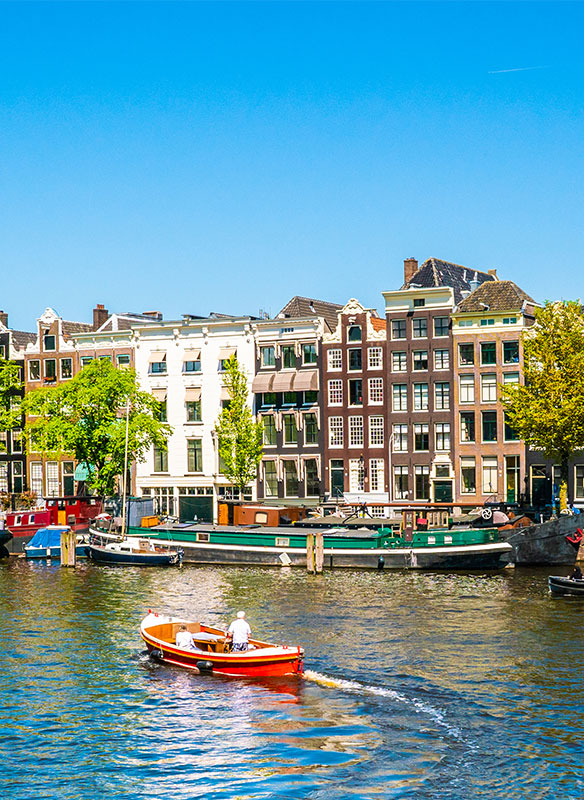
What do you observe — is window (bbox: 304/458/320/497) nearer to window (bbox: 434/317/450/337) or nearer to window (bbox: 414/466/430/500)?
window (bbox: 414/466/430/500)

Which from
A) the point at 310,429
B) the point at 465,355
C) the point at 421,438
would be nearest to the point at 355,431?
the point at 310,429

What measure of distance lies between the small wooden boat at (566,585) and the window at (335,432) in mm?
41085

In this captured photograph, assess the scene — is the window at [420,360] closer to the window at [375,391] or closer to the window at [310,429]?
the window at [375,391]

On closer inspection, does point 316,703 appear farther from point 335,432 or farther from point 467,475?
point 335,432

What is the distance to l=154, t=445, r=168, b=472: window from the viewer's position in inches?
4446

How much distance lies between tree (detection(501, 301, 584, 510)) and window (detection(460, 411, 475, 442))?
34.4 feet

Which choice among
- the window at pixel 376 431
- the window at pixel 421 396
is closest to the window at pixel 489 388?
the window at pixel 421 396

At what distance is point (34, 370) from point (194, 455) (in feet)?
67.0

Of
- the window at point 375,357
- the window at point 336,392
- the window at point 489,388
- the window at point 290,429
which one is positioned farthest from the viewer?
the window at point 290,429

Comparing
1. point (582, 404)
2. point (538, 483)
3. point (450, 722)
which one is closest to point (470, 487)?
point (538, 483)

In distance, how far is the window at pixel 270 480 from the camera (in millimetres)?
107188

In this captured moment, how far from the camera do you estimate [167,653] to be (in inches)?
1960

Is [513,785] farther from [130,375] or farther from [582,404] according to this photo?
[130,375]

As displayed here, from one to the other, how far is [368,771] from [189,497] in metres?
76.8
